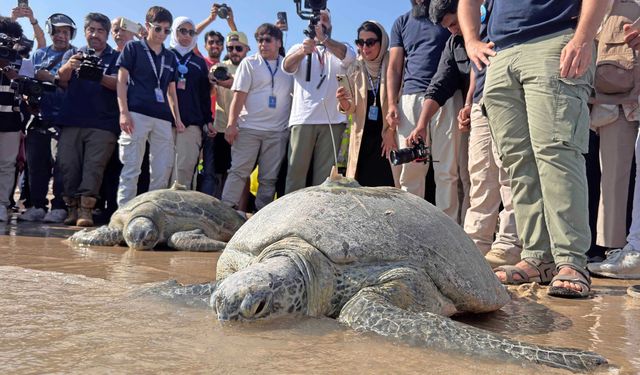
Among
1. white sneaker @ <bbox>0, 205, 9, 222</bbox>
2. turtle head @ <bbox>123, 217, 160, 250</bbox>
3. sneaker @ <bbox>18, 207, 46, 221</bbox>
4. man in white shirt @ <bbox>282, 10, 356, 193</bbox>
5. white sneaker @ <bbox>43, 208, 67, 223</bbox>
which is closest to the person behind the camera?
turtle head @ <bbox>123, 217, 160, 250</bbox>

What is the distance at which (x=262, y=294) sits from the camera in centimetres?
212

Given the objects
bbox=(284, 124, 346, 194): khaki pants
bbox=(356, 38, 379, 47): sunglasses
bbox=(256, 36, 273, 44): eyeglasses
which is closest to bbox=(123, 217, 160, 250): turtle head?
bbox=(284, 124, 346, 194): khaki pants

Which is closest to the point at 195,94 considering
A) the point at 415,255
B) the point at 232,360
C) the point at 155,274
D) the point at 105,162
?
the point at 105,162

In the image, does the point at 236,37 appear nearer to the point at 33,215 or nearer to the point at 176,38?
the point at 176,38

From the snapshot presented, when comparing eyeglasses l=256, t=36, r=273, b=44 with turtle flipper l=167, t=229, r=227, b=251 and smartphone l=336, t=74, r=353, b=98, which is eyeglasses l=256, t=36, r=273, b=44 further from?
turtle flipper l=167, t=229, r=227, b=251

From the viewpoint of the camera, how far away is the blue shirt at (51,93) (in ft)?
24.5

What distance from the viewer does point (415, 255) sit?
2467mm

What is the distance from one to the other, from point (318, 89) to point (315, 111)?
26cm

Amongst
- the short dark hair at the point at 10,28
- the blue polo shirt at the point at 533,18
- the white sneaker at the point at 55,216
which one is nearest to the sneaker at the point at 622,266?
the blue polo shirt at the point at 533,18

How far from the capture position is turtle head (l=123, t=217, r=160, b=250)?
5.04 metres

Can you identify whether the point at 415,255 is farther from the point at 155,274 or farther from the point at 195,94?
the point at 195,94

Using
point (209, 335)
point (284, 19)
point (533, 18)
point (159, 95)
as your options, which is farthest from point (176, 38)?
point (209, 335)

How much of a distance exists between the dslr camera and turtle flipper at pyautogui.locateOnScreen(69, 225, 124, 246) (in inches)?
101

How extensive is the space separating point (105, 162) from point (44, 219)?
1.10m
